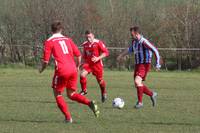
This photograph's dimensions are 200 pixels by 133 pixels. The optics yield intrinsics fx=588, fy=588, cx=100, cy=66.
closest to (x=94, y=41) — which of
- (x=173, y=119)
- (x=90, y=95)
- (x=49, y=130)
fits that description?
(x=90, y=95)

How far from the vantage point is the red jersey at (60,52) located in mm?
10023

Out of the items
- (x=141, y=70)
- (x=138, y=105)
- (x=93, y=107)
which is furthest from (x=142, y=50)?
(x=93, y=107)

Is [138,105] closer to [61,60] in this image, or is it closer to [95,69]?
[95,69]

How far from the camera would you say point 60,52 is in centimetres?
1011

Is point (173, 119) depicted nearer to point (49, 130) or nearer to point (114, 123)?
point (114, 123)

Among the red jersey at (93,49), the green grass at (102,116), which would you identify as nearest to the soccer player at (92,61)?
the red jersey at (93,49)

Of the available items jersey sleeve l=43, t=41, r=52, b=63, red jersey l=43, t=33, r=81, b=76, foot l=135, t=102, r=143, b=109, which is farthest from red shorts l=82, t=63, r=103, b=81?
jersey sleeve l=43, t=41, r=52, b=63

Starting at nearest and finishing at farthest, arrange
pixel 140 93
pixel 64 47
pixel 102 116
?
1. pixel 64 47
2. pixel 102 116
3. pixel 140 93

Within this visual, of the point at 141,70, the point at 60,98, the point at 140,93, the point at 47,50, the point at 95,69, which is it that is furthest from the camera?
the point at 95,69

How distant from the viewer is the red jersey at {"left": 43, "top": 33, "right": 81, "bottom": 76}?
395 inches

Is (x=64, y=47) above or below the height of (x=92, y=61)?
above

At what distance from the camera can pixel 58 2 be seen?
38.6 meters

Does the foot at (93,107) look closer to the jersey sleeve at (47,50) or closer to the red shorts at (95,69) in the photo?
the jersey sleeve at (47,50)

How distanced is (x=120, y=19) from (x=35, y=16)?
5.55 m
